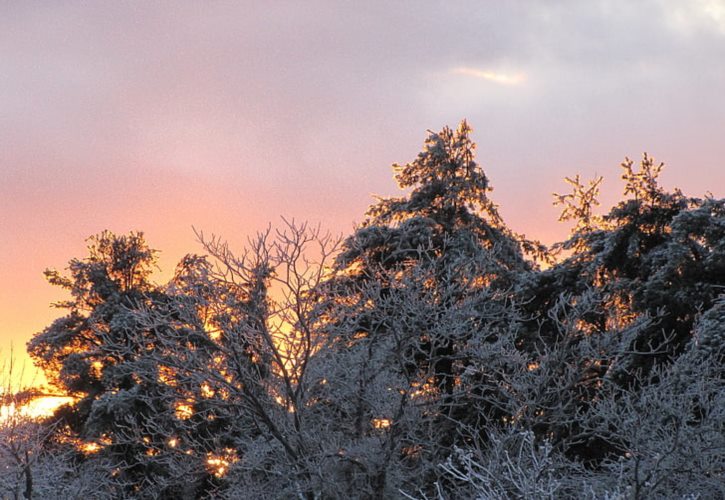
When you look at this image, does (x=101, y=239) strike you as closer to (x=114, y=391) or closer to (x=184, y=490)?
(x=114, y=391)

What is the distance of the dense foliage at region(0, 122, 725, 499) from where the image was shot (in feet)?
44.0

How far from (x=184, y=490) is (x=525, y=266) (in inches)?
534

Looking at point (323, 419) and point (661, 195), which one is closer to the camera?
point (323, 419)

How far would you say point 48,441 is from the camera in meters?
25.9

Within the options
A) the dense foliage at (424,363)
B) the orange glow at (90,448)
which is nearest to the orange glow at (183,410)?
the dense foliage at (424,363)

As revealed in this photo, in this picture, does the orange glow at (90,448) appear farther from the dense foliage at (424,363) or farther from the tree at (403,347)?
the tree at (403,347)

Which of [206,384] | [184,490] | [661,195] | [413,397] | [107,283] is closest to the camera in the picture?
[206,384]

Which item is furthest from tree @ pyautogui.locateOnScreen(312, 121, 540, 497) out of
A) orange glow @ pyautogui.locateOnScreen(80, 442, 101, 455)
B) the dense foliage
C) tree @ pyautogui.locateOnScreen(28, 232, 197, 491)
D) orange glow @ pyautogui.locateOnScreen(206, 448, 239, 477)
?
orange glow @ pyautogui.locateOnScreen(80, 442, 101, 455)

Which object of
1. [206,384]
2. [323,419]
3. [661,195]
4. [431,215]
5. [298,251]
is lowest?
[323,419]

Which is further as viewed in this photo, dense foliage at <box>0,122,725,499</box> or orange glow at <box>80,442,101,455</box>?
orange glow at <box>80,442,101,455</box>

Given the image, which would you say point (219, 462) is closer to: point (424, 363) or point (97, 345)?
point (424, 363)

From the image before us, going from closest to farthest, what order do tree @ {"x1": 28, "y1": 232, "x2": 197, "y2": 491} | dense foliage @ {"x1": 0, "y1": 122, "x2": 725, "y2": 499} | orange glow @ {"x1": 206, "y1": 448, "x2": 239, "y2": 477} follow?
1. dense foliage @ {"x1": 0, "y1": 122, "x2": 725, "y2": 499}
2. orange glow @ {"x1": 206, "y1": 448, "x2": 239, "y2": 477}
3. tree @ {"x1": 28, "y1": 232, "x2": 197, "y2": 491}

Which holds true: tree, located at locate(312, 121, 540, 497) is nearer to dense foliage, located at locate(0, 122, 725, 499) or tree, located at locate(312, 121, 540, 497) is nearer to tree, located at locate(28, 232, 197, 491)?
dense foliage, located at locate(0, 122, 725, 499)

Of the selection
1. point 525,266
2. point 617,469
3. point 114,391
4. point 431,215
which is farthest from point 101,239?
point 617,469
